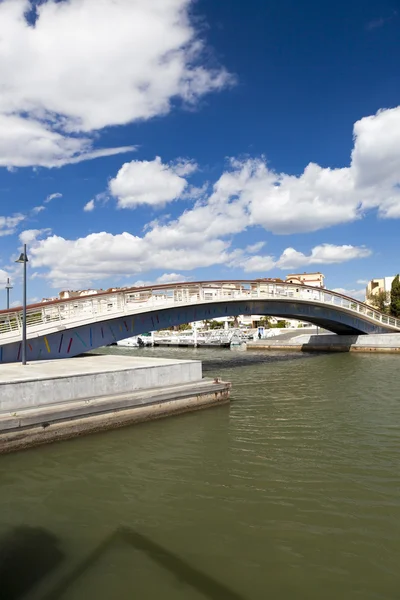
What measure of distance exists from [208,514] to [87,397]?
6.75m

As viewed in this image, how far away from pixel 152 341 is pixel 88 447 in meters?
57.5

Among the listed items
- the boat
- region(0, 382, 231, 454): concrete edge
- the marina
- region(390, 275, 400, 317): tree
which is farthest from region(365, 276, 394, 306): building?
region(0, 382, 231, 454): concrete edge

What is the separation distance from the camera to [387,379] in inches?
891

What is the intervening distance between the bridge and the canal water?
7306mm

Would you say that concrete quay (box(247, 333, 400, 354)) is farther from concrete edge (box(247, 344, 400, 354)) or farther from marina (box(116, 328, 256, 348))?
marina (box(116, 328, 256, 348))

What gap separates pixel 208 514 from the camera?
23.6ft

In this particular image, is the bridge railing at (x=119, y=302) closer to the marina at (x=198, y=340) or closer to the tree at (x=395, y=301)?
the marina at (x=198, y=340)

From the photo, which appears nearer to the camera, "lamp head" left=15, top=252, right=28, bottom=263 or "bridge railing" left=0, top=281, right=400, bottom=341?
"lamp head" left=15, top=252, right=28, bottom=263

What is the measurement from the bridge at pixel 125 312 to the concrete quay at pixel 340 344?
30.9 feet

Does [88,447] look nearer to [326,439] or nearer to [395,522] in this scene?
[326,439]

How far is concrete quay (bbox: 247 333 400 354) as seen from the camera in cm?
4081

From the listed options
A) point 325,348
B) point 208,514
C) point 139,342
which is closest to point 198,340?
point 139,342

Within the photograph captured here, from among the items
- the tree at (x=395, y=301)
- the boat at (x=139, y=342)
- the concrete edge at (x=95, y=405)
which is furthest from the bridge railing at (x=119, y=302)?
the boat at (x=139, y=342)

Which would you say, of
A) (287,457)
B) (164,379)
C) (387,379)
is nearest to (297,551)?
(287,457)
